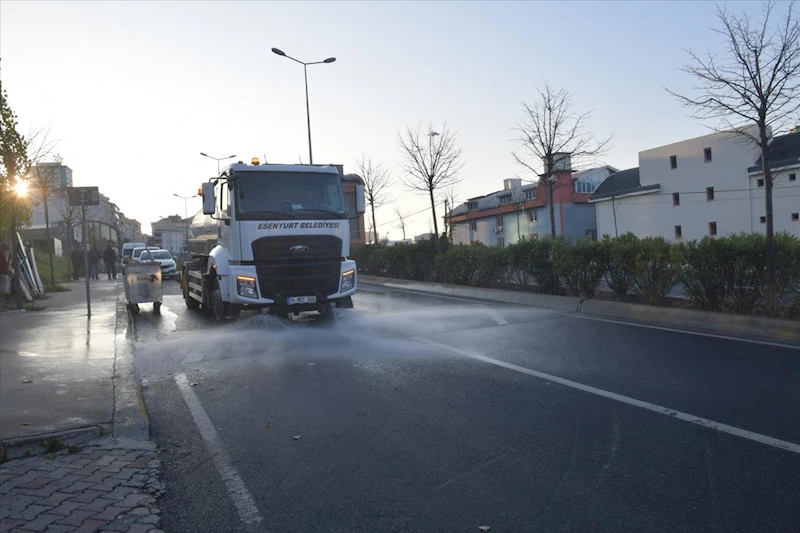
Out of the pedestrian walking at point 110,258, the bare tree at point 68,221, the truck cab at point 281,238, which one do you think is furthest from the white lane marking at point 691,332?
the pedestrian walking at point 110,258

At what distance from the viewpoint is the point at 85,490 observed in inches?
173

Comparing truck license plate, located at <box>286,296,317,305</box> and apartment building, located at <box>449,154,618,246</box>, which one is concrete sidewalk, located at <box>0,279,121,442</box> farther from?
apartment building, located at <box>449,154,618,246</box>

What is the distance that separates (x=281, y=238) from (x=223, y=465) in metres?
7.14

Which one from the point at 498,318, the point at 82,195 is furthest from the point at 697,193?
the point at 82,195

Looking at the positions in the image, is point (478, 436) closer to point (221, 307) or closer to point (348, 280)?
point (348, 280)

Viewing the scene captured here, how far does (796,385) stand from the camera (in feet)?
20.7

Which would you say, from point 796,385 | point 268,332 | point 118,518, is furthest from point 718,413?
point 268,332

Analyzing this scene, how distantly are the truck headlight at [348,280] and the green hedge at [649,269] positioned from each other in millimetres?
4806

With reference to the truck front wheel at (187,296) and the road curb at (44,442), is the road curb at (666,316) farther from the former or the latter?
the road curb at (44,442)

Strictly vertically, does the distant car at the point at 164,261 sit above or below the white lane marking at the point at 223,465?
above

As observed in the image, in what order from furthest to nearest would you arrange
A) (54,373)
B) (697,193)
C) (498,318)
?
1. (697,193)
2. (498,318)
3. (54,373)

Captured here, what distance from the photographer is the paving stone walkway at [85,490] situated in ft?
12.6

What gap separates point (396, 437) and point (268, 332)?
21.5 ft

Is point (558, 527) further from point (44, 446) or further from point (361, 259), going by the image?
point (361, 259)
